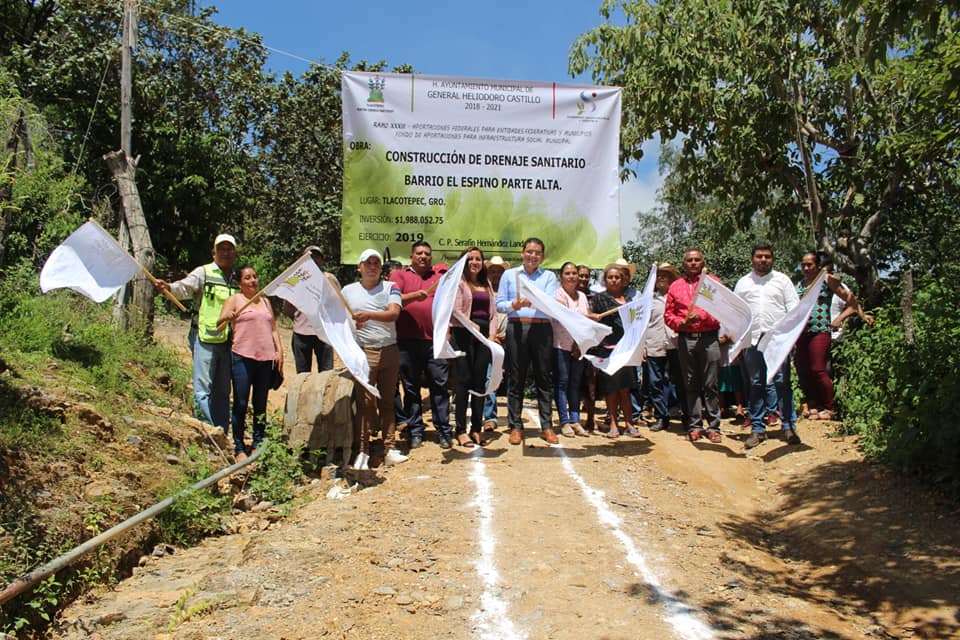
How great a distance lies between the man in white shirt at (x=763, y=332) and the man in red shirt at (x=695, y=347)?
330 mm

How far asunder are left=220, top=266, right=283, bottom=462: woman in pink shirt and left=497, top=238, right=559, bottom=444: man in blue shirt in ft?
6.91

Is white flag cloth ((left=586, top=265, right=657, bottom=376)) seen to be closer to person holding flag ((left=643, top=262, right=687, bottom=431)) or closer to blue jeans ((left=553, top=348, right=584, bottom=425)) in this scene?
blue jeans ((left=553, top=348, right=584, bottom=425))

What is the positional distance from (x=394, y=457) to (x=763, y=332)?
3.62 meters

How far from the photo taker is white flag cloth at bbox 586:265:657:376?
7.63 m

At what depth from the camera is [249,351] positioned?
7.02 m

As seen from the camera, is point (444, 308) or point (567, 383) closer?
point (444, 308)

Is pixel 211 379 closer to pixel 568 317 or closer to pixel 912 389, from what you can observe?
pixel 568 317

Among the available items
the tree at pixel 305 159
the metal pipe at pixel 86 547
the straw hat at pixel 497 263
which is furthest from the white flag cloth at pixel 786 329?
the tree at pixel 305 159

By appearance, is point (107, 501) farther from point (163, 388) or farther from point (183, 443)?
point (163, 388)

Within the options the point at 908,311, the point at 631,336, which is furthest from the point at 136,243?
the point at 908,311

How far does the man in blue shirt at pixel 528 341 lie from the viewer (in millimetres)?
7633

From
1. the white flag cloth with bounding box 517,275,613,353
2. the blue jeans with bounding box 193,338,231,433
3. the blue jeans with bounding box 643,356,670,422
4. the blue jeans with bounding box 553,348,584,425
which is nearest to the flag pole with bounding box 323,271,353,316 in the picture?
the blue jeans with bounding box 193,338,231,433

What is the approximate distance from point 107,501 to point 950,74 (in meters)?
7.55

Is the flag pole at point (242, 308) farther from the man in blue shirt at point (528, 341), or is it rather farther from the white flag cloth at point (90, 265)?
the man in blue shirt at point (528, 341)
